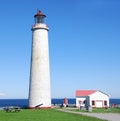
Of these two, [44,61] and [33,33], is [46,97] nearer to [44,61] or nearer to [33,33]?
[44,61]

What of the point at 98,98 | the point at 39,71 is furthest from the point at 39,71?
the point at 98,98

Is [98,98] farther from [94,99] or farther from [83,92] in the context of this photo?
[83,92]

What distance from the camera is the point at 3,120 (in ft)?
82.4

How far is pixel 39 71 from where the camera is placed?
1681 inches

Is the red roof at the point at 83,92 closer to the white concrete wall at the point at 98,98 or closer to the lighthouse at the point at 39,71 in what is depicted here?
the white concrete wall at the point at 98,98

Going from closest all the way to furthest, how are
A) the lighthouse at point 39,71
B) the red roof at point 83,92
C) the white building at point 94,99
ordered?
the lighthouse at point 39,71, the white building at point 94,99, the red roof at point 83,92

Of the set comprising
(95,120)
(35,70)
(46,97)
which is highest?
(35,70)

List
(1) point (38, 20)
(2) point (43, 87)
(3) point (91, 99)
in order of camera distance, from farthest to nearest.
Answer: (3) point (91, 99), (1) point (38, 20), (2) point (43, 87)

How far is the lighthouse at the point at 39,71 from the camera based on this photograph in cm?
4272

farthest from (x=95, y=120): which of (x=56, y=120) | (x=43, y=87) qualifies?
(x=43, y=87)

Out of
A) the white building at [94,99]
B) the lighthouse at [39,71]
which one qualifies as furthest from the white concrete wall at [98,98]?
the lighthouse at [39,71]

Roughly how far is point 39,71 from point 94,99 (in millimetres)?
14189

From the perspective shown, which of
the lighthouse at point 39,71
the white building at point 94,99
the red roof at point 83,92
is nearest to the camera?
the lighthouse at point 39,71

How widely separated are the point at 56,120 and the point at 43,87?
1760 cm
